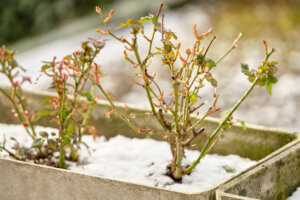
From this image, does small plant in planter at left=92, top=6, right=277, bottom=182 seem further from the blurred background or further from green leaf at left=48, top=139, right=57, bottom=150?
the blurred background

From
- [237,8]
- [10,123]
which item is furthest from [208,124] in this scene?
[237,8]

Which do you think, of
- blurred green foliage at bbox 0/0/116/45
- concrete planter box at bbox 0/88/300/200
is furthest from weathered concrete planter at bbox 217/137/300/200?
blurred green foliage at bbox 0/0/116/45

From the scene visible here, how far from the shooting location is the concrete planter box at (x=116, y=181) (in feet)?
4.39

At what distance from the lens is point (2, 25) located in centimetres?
505

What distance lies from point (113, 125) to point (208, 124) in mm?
370

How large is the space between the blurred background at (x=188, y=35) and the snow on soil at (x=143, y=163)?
142 cm

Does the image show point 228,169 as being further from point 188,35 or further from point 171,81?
point 188,35

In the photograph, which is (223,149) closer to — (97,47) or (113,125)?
(113,125)

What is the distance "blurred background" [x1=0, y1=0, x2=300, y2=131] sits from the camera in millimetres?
3546

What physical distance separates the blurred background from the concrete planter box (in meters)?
1.41

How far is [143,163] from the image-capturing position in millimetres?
1707

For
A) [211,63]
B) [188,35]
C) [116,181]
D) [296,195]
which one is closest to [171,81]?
[211,63]

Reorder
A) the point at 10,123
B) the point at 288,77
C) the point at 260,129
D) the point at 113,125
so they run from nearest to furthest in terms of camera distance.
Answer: the point at 260,129 < the point at 113,125 < the point at 10,123 < the point at 288,77

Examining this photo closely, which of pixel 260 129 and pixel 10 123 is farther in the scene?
pixel 10 123
